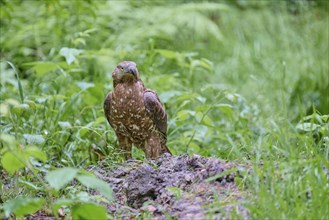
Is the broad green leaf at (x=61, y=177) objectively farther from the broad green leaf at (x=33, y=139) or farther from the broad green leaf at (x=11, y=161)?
the broad green leaf at (x=33, y=139)

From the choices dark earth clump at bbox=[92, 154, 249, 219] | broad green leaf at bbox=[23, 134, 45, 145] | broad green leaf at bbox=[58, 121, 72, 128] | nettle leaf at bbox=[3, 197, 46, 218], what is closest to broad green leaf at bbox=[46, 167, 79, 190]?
nettle leaf at bbox=[3, 197, 46, 218]

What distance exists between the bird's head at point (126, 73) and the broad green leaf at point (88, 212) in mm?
1744

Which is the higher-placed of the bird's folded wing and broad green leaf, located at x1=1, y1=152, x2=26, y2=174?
Result: broad green leaf, located at x1=1, y1=152, x2=26, y2=174

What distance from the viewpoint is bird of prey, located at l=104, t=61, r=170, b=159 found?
16.9 feet

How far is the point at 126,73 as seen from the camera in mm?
5141

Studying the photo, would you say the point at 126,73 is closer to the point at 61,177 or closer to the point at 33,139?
the point at 33,139

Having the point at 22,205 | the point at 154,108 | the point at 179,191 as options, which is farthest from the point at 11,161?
the point at 154,108

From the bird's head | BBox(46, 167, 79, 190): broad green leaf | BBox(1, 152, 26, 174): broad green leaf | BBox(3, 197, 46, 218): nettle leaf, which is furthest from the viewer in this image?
the bird's head

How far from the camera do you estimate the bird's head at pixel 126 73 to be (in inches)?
202

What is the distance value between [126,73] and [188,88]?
2636 millimetres

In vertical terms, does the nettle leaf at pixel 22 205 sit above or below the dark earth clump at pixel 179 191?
above

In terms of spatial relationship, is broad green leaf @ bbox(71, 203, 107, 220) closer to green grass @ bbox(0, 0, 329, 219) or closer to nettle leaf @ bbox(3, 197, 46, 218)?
green grass @ bbox(0, 0, 329, 219)

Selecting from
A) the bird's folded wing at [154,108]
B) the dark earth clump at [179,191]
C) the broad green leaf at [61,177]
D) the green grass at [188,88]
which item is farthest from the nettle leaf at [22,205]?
the bird's folded wing at [154,108]

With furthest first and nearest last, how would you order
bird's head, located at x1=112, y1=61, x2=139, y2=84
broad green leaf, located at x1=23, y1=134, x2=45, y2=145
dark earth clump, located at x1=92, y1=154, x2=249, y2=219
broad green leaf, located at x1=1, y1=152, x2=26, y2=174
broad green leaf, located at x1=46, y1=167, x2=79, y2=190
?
bird's head, located at x1=112, y1=61, x2=139, y2=84, broad green leaf, located at x1=23, y1=134, x2=45, y2=145, dark earth clump, located at x1=92, y1=154, x2=249, y2=219, broad green leaf, located at x1=1, y1=152, x2=26, y2=174, broad green leaf, located at x1=46, y1=167, x2=79, y2=190
